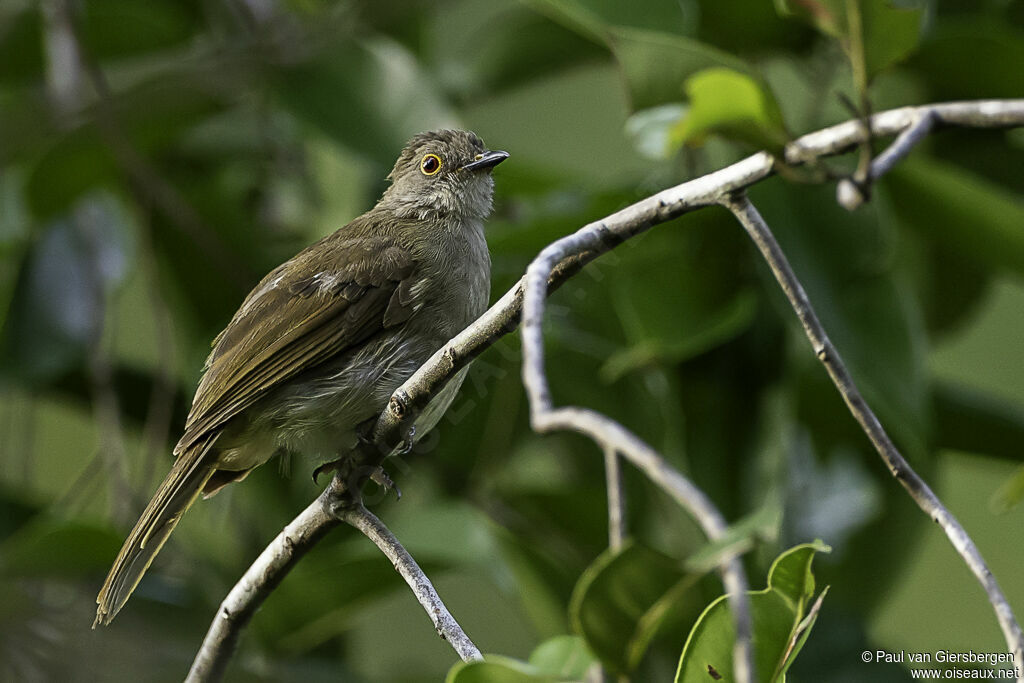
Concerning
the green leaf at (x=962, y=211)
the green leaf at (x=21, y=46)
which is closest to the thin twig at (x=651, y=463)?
the green leaf at (x=962, y=211)

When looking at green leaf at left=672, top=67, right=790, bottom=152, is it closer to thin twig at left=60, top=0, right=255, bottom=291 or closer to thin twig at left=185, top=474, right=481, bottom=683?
thin twig at left=185, top=474, right=481, bottom=683

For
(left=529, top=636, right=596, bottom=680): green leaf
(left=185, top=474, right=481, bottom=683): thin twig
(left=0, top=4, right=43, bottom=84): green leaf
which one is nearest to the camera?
(left=185, top=474, right=481, bottom=683): thin twig

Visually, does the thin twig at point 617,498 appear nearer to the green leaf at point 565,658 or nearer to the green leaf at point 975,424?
the green leaf at point 565,658

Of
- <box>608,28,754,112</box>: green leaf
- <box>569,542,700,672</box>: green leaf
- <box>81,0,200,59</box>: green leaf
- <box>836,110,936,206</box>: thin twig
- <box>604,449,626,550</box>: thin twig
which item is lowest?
<box>569,542,700,672</box>: green leaf

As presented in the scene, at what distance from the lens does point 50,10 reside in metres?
3.88

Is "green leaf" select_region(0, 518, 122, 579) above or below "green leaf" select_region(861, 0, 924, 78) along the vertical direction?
above

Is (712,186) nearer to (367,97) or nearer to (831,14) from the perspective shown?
(831,14)

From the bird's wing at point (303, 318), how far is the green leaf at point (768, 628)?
87cm

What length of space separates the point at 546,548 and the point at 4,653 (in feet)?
Result: 5.07

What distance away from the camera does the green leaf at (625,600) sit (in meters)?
2.03

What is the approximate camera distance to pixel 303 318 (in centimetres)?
209

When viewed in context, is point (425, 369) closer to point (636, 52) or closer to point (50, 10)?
point (636, 52)

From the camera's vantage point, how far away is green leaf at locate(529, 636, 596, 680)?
77.0 inches

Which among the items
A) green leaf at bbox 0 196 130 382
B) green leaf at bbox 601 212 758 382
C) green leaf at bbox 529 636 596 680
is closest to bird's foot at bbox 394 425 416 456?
green leaf at bbox 529 636 596 680
